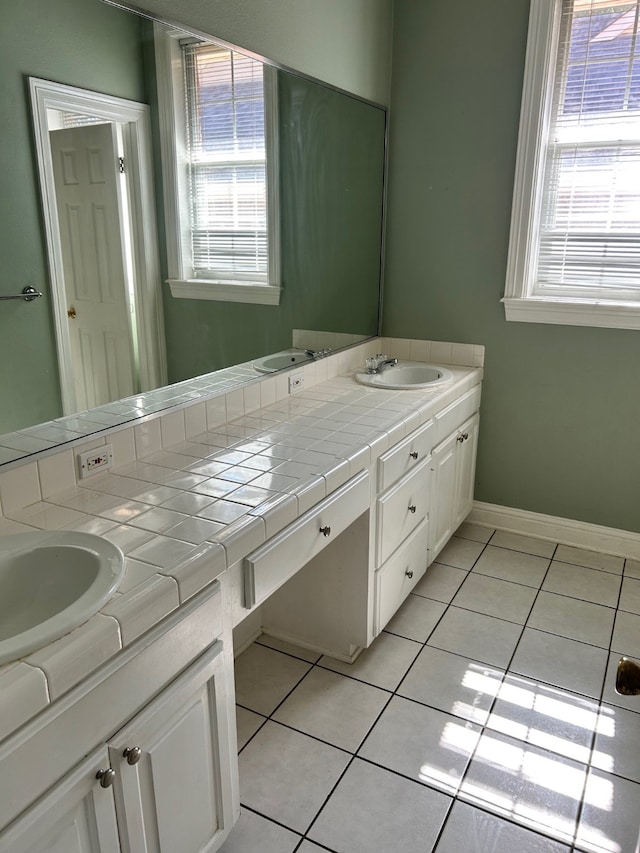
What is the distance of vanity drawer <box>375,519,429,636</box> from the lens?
7.92 feet

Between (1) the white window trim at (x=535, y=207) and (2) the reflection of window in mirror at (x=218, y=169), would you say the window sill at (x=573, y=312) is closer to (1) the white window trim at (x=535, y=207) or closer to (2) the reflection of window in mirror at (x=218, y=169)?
(1) the white window trim at (x=535, y=207)

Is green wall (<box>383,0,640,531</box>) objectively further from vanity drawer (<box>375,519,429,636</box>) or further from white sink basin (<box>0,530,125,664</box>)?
white sink basin (<box>0,530,125,664</box>)

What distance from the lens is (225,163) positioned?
7.13 feet

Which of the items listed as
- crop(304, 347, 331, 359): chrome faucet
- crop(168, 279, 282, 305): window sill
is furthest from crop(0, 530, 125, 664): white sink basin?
crop(304, 347, 331, 359): chrome faucet

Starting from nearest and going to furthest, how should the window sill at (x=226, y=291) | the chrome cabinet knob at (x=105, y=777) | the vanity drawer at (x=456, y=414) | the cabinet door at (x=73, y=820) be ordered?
the cabinet door at (x=73, y=820), the chrome cabinet knob at (x=105, y=777), the window sill at (x=226, y=291), the vanity drawer at (x=456, y=414)

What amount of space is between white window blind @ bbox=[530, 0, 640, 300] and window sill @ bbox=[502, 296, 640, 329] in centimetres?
8

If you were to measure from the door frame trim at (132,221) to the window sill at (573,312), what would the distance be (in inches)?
73.9

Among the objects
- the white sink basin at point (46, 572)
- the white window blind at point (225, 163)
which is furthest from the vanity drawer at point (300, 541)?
the white window blind at point (225, 163)

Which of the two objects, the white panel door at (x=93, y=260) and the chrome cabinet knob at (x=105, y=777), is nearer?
the chrome cabinet knob at (x=105, y=777)

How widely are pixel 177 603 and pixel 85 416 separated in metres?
0.70

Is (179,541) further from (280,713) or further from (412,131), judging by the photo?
(412,131)

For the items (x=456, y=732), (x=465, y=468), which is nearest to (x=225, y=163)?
(x=465, y=468)

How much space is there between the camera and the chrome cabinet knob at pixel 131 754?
1.19 meters

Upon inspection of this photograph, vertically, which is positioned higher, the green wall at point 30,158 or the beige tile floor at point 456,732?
the green wall at point 30,158
